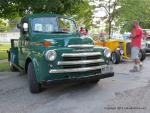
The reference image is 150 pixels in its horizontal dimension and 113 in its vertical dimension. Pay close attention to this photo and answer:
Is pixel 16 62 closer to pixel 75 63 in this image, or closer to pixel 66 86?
pixel 66 86

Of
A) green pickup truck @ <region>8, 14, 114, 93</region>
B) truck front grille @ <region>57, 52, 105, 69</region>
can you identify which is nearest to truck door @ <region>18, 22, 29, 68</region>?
green pickup truck @ <region>8, 14, 114, 93</region>

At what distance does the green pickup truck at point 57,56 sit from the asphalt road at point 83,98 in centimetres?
39

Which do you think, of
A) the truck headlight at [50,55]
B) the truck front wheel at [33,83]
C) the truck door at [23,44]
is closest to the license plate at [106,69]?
the truck headlight at [50,55]

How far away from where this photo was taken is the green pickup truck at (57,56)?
7.54 meters

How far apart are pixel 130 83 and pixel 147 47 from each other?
10.2 m

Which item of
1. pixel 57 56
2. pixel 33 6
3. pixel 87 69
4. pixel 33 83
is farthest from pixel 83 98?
pixel 33 6

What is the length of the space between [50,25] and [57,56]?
1.99 metres

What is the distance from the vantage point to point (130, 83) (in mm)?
9109

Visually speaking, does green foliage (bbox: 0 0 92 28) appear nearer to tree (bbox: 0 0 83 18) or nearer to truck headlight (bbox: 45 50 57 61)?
tree (bbox: 0 0 83 18)

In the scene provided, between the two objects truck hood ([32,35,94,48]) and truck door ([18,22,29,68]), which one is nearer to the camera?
truck hood ([32,35,94,48])

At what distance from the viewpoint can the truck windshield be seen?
29.9 feet

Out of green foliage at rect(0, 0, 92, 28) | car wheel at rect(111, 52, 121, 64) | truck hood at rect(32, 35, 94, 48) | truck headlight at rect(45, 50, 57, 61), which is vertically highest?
green foliage at rect(0, 0, 92, 28)

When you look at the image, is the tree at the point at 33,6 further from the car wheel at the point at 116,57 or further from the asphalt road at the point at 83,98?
the asphalt road at the point at 83,98

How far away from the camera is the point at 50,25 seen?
928 cm
